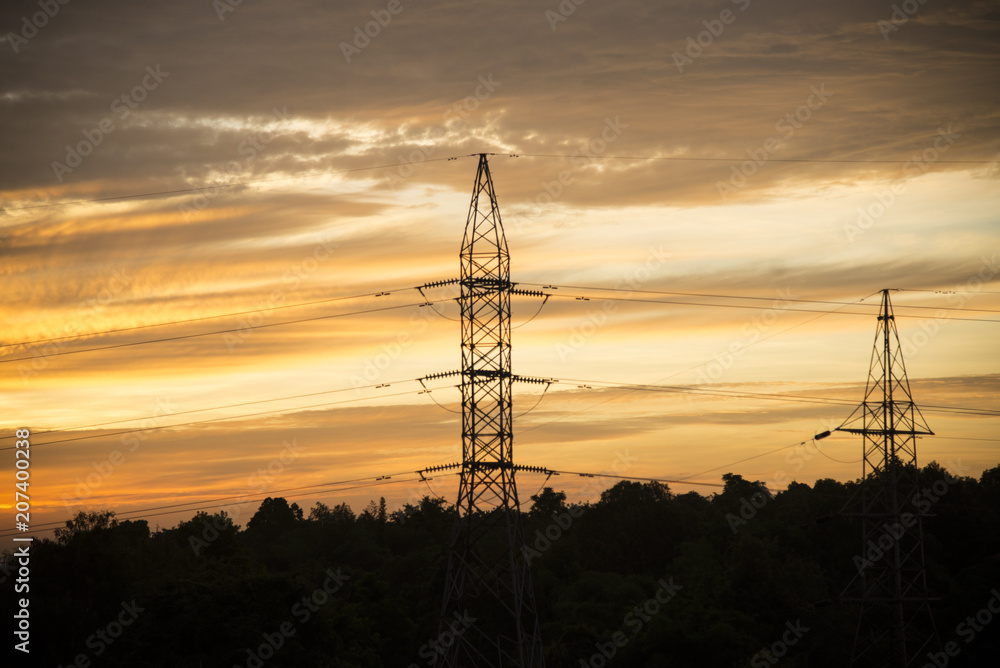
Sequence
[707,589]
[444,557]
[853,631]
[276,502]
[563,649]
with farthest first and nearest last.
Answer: [276,502] → [444,557] → [707,589] → [853,631] → [563,649]

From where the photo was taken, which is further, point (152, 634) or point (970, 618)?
point (970, 618)

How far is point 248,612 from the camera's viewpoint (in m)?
56.5

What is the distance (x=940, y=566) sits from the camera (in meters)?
80.9

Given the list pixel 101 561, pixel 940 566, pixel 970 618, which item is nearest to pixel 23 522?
pixel 101 561

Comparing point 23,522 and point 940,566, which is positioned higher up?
point 23,522

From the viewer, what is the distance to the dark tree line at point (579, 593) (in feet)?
186

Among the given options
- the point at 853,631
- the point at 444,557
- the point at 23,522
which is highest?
the point at 23,522

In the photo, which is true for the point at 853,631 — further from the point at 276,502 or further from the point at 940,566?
the point at 276,502

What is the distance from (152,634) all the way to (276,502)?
11329cm

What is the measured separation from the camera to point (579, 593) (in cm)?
8831

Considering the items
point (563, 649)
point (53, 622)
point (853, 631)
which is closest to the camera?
point (53, 622)

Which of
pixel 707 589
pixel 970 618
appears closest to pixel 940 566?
pixel 970 618

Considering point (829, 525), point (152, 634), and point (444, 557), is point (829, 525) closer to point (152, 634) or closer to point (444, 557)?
point (444, 557)

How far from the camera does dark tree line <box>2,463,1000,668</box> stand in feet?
186
